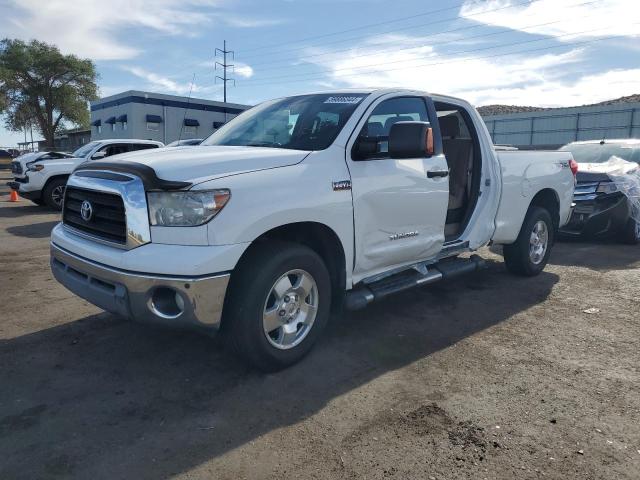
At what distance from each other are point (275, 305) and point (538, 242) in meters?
4.07

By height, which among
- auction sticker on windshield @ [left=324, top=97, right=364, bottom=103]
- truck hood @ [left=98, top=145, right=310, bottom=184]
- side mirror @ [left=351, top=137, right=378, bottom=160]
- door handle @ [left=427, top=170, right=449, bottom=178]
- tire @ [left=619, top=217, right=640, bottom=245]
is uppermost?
auction sticker on windshield @ [left=324, top=97, right=364, bottom=103]

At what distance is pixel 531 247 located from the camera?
609 centimetres

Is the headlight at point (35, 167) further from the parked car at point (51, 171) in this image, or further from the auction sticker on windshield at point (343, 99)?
the auction sticker on windshield at point (343, 99)

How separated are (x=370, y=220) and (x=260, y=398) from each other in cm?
150

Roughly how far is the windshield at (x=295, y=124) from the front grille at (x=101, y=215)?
47.8 inches

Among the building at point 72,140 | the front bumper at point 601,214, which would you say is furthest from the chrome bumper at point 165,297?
the building at point 72,140

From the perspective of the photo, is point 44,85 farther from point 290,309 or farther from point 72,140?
point 290,309

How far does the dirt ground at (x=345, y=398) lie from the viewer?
2553 mm

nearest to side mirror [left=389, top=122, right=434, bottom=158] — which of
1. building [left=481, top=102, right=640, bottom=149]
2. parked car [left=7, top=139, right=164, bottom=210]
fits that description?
parked car [left=7, top=139, right=164, bottom=210]

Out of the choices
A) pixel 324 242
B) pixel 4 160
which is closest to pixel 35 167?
pixel 324 242

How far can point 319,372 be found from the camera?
11.6 ft

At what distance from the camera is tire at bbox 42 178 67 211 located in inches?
Result: 481

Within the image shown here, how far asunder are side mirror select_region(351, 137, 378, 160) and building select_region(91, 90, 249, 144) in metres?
33.5

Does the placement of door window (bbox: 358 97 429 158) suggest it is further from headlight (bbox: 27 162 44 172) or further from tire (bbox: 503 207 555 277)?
headlight (bbox: 27 162 44 172)
